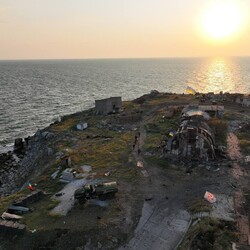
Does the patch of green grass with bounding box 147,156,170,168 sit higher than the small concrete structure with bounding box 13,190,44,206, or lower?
higher

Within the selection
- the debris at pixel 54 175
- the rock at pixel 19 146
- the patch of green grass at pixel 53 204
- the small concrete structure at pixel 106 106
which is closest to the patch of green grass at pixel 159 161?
the debris at pixel 54 175

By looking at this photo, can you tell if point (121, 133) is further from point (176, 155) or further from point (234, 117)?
point (234, 117)

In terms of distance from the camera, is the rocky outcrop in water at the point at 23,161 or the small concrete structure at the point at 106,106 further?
the small concrete structure at the point at 106,106

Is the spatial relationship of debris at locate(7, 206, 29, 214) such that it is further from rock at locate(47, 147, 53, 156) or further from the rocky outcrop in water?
rock at locate(47, 147, 53, 156)

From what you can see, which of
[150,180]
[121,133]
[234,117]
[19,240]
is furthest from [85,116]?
[19,240]

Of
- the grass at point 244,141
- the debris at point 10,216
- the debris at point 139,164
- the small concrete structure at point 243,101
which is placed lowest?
the debris at point 10,216

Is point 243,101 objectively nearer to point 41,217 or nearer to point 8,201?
point 8,201

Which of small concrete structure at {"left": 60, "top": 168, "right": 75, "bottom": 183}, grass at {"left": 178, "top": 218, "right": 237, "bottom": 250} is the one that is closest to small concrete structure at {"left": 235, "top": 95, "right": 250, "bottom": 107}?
small concrete structure at {"left": 60, "top": 168, "right": 75, "bottom": 183}

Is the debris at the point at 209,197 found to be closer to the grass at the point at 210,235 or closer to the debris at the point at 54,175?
the grass at the point at 210,235

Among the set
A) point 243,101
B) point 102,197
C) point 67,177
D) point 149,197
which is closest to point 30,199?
point 67,177
